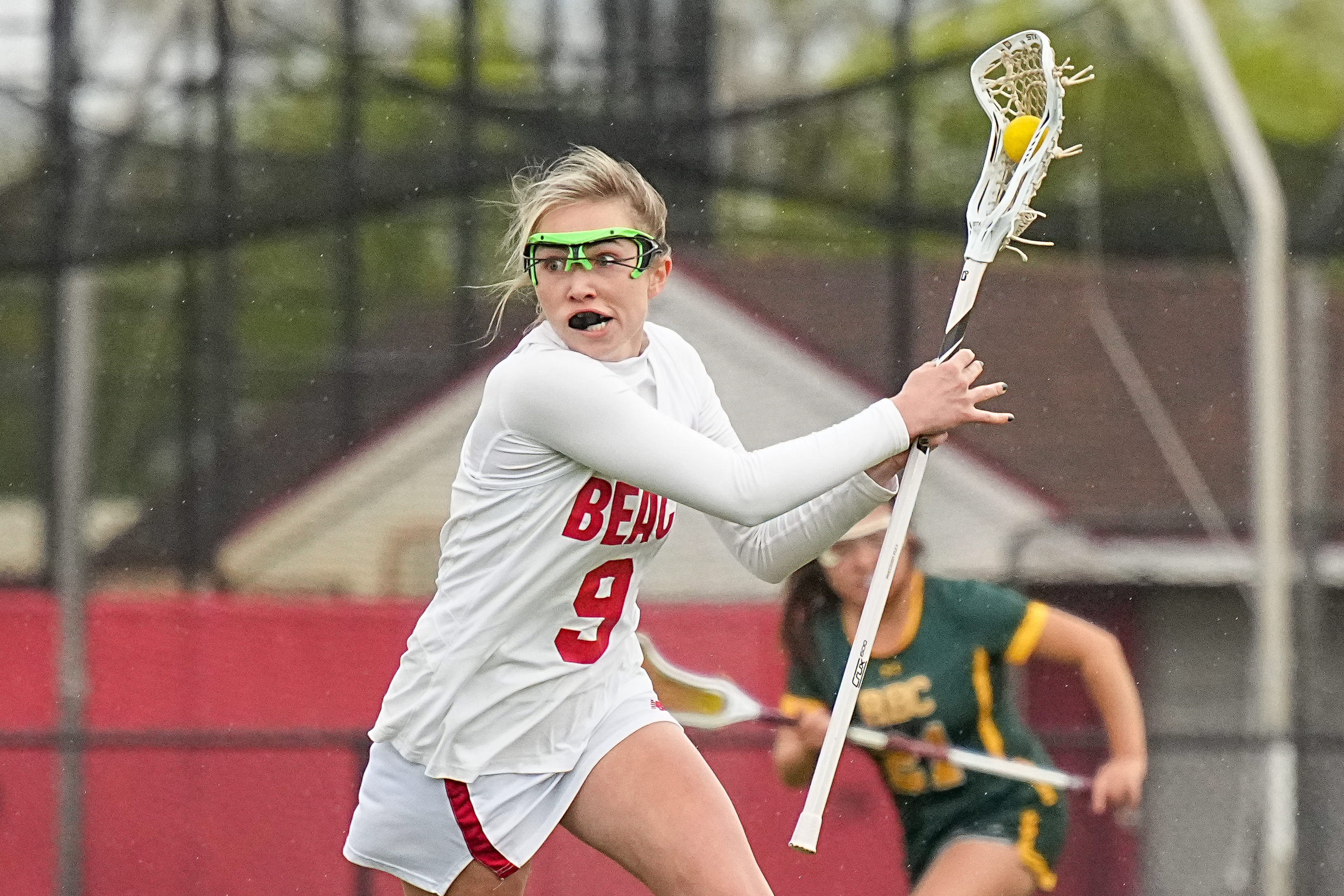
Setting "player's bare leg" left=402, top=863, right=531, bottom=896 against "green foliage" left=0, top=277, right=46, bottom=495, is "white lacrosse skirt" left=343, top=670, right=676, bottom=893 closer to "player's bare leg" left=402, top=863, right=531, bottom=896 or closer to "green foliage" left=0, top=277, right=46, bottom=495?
"player's bare leg" left=402, top=863, right=531, bottom=896

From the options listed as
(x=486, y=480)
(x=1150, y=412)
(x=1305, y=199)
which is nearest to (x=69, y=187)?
(x=486, y=480)

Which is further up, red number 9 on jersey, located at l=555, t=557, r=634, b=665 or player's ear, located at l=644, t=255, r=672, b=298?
player's ear, located at l=644, t=255, r=672, b=298

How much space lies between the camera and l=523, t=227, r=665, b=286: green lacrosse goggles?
2.27m

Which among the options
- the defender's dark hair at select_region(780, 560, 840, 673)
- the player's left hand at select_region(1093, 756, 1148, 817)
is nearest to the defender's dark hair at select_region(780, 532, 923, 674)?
the defender's dark hair at select_region(780, 560, 840, 673)

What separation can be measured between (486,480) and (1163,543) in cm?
264

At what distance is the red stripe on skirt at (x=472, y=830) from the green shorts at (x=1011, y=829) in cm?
166

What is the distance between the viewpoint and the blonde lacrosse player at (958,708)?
12.2ft

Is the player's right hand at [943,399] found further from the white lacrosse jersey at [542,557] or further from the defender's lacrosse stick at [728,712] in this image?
the defender's lacrosse stick at [728,712]

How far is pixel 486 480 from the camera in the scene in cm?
231

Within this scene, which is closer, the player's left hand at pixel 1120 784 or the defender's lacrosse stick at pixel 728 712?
the player's left hand at pixel 1120 784

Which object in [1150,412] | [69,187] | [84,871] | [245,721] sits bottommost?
[84,871]

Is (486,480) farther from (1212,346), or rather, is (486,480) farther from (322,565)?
(1212,346)

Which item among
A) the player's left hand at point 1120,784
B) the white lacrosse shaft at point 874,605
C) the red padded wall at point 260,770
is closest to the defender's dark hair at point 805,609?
the red padded wall at point 260,770

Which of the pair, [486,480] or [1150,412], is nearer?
[486,480]
